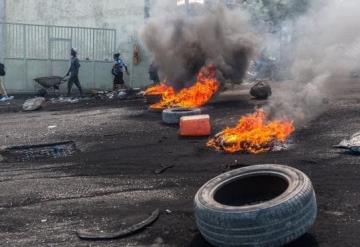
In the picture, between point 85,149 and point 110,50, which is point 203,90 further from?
point 110,50

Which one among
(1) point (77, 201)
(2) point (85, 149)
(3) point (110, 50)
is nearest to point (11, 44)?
(3) point (110, 50)

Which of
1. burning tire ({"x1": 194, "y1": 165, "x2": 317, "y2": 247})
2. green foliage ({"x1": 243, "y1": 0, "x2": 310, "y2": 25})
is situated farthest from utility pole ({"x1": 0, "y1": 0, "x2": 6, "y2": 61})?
burning tire ({"x1": 194, "y1": 165, "x2": 317, "y2": 247})

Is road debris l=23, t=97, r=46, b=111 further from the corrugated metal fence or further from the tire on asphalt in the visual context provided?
the tire on asphalt

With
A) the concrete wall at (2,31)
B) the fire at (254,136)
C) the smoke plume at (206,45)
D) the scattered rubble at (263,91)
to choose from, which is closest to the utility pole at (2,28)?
the concrete wall at (2,31)

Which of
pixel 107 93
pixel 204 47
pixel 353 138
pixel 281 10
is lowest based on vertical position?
pixel 107 93

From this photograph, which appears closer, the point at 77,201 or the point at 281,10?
the point at 77,201

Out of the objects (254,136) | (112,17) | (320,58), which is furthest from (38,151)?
(112,17)

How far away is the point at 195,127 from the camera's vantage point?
9.61 meters

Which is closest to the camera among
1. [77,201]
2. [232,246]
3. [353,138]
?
[232,246]

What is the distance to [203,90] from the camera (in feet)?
47.1

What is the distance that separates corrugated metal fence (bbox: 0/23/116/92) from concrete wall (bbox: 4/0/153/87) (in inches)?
18.6

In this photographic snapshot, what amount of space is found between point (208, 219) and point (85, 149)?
531 cm

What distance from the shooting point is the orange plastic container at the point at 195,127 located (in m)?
9.62

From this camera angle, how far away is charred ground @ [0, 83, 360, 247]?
200 inches
